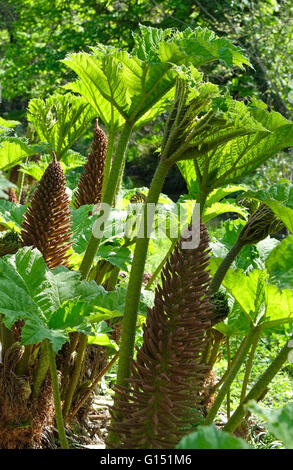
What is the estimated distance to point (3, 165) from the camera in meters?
2.07

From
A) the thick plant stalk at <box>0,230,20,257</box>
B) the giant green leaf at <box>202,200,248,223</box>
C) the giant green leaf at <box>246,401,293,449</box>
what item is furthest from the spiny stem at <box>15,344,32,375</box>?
the giant green leaf at <box>246,401,293,449</box>

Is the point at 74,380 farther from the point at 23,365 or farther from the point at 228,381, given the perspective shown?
the point at 228,381

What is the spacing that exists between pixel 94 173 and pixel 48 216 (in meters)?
0.64

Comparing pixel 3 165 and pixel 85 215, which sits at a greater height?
pixel 3 165

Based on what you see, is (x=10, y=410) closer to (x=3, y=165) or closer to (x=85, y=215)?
(x=85, y=215)

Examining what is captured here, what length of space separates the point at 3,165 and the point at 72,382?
77cm

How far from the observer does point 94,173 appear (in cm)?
225

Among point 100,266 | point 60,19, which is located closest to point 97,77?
point 100,266

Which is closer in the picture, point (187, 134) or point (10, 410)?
point (187, 134)

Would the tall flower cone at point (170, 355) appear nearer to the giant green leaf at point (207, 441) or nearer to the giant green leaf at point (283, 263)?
the giant green leaf at point (283, 263)

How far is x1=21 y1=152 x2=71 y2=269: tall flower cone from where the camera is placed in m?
1.63

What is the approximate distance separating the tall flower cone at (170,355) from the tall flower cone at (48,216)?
0.59 metres

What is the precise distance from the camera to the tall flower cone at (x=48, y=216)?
163 centimetres

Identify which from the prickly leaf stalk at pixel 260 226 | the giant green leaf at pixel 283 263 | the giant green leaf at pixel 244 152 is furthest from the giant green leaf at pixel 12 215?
the giant green leaf at pixel 283 263
